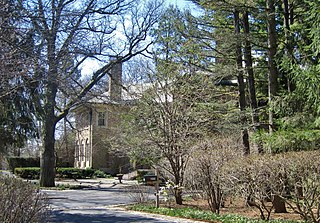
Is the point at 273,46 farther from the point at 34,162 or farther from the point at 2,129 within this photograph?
the point at 34,162

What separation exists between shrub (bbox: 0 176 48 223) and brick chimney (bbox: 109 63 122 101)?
54.6ft

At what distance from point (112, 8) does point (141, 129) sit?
23.6ft

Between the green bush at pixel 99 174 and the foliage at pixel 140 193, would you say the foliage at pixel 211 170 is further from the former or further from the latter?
the green bush at pixel 99 174

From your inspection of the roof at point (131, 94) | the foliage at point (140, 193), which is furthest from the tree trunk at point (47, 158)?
the foliage at point (140, 193)

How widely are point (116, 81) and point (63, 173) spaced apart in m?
15.0

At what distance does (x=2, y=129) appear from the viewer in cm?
1264

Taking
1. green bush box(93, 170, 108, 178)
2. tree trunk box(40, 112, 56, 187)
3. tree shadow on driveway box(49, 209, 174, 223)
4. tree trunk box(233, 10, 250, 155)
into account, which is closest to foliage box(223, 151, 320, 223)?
tree shadow on driveway box(49, 209, 174, 223)

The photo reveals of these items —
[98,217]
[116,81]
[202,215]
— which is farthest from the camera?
[116,81]

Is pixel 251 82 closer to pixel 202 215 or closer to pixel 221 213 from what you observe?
pixel 221 213

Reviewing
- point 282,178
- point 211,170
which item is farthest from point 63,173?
point 282,178

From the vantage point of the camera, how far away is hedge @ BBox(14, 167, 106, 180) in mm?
33081

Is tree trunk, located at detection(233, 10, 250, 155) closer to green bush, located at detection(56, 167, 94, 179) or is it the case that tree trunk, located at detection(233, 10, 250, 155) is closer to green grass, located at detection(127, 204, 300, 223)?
green grass, located at detection(127, 204, 300, 223)

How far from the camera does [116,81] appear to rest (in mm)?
23953

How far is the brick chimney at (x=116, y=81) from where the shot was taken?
2395cm
